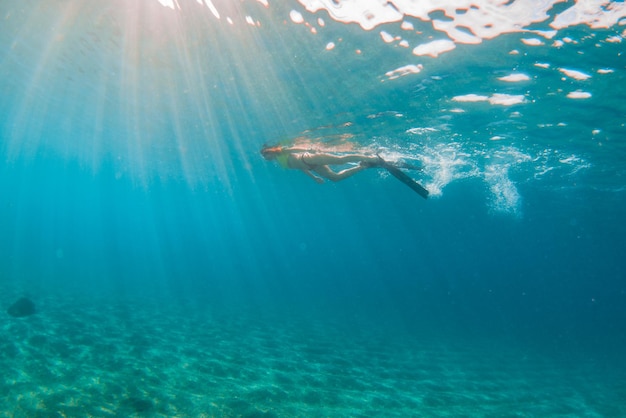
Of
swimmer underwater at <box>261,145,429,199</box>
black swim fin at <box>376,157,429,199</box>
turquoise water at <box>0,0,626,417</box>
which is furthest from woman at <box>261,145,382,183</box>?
turquoise water at <box>0,0,626,417</box>

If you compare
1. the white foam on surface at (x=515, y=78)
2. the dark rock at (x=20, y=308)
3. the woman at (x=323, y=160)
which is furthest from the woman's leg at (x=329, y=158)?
the dark rock at (x=20, y=308)

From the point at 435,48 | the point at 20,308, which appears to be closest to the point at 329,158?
the point at 435,48

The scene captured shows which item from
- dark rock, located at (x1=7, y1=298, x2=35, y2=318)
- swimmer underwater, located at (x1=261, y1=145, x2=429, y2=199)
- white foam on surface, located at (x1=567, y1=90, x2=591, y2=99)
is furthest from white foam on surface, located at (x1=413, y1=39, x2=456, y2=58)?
dark rock, located at (x1=7, y1=298, x2=35, y2=318)

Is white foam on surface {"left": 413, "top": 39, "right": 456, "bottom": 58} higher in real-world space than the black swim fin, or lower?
higher

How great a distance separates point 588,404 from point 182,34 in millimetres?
20456

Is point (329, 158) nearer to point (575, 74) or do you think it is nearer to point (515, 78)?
point (515, 78)

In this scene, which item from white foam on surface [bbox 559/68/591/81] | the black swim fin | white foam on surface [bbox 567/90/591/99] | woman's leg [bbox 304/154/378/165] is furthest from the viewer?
white foam on surface [bbox 567/90/591/99]

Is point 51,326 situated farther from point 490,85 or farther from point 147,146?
point 147,146

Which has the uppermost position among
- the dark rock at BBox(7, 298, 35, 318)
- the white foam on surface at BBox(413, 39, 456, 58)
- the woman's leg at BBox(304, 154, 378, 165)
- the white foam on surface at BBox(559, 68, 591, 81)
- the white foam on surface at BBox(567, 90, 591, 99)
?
the white foam on surface at BBox(567, 90, 591, 99)

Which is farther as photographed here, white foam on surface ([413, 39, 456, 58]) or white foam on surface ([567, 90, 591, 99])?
white foam on surface ([567, 90, 591, 99])

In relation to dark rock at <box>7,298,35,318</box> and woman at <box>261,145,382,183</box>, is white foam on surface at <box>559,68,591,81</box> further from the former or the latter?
dark rock at <box>7,298,35,318</box>

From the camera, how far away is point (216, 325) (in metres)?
18.2

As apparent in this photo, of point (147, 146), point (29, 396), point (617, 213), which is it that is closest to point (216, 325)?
point (29, 396)

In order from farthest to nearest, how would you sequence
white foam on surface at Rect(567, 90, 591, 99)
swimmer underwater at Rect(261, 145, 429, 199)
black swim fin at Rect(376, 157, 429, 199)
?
white foam on surface at Rect(567, 90, 591, 99), swimmer underwater at Rect(261, 145, 429, 199), black swim fin at Rect(376, 157, 429, 199)
